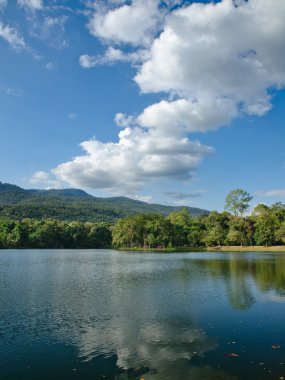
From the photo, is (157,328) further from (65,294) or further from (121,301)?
(65,294)

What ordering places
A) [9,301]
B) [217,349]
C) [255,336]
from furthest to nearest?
[9,301] < [255,336] < [217,349]

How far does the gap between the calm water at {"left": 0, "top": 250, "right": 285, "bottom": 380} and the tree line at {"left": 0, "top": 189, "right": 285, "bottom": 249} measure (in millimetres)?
99756

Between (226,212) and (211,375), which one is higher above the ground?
(226,212)

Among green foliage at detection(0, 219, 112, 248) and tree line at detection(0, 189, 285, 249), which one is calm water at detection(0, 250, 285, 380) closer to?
tree line at detection(0, 189, 285, 249)

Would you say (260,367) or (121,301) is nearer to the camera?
(260,367)

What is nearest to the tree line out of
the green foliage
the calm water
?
the green foliage

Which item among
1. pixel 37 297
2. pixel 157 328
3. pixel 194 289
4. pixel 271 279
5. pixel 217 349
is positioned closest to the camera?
pixel 217 349

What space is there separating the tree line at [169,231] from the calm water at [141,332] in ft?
327

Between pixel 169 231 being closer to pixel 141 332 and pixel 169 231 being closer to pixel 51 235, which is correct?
pixel 51 235

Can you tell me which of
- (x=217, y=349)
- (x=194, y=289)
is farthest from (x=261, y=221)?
(x=217, y=349)

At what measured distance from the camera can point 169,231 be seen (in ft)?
458

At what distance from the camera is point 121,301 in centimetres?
2711

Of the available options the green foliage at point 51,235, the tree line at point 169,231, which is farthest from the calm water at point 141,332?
the green foliage at point 51,235

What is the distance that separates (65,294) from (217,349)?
1716cm
